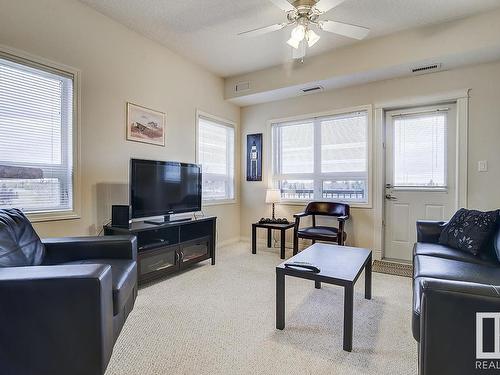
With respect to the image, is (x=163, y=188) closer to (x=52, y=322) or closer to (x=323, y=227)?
(x=52, y=322)

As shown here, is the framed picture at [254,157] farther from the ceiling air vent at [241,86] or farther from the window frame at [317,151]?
the ceiling air vent at [241,86]

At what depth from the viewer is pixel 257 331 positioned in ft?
6.47

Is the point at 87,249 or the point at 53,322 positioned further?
the point at 87,249

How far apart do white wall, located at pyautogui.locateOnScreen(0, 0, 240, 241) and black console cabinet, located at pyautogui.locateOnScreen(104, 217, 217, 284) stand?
0.49m

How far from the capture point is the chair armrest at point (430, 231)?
2.68 meters

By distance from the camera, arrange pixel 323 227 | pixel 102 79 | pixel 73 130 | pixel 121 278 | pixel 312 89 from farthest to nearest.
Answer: pixel 312 89, pixel 323 227, pixel 102 79, pixel 73 130, pixel 121 278

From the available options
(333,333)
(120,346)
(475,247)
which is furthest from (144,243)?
(475,247)

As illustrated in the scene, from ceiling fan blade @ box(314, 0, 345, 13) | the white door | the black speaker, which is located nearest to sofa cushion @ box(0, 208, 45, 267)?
the black speaker

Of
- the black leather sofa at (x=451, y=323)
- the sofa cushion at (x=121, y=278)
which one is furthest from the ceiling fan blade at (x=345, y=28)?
the sofa cushion at (x=121, y=278)

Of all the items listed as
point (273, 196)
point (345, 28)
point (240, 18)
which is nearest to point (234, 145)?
point (273, 196)

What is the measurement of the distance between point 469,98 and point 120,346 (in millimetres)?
4293

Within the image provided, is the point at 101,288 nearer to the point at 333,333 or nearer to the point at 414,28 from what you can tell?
the point at 333,333

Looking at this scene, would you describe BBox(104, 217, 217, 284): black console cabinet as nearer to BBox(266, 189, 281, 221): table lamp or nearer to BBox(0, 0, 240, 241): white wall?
BBox(0, 0, 240, 241): white wall

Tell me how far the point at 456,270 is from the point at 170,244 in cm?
257
